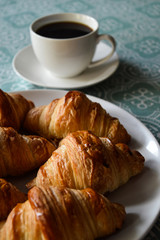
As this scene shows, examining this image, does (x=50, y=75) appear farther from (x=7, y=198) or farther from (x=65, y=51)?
(x=7, y=198)

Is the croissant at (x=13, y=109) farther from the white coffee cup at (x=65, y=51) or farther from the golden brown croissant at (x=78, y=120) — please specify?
the white coffee cup at (x=65, y=51)

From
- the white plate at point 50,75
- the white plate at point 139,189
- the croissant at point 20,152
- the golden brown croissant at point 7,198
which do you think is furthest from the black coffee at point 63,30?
the golden brown croissant at point 7,198

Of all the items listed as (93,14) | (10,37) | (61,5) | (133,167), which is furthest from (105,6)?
(133,167)

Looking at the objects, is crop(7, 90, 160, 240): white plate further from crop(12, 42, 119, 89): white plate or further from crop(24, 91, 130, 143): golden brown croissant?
crop(12, 42, 119, 89): white plate

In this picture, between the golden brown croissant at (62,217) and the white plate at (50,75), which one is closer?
the golden brown croissant at (62,217)

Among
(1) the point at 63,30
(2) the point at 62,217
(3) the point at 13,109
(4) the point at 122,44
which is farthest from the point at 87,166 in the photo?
(4) the point at 122,44
